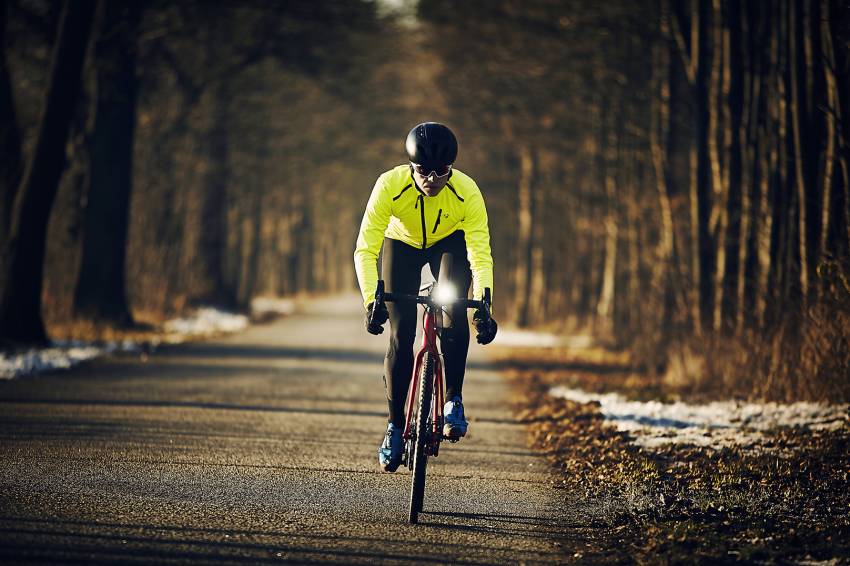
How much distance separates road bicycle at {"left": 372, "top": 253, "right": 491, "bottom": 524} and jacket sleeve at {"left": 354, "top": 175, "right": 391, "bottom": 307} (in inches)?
7.3

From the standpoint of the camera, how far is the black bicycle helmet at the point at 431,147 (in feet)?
21.4

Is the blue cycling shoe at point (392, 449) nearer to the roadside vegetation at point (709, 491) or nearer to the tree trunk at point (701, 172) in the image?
the roadside vegetation at point (709, 491)

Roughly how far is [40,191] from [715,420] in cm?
992

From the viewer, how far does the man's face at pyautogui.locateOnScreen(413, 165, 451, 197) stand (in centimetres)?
664

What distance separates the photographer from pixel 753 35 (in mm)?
15406

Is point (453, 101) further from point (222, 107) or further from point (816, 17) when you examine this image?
point (816, 17)

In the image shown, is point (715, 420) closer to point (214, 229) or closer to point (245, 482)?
point (245, 482)

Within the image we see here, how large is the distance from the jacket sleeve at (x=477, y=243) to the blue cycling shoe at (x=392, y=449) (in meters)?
0.95

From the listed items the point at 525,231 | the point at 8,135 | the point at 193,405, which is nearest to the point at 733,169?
the point at 193,405

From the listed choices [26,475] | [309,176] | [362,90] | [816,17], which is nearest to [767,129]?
[816,17]

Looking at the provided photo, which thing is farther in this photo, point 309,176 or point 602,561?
point 309,176

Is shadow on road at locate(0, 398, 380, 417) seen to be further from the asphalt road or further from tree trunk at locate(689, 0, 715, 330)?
tree trunk at locate(689, 0, 715, 330)

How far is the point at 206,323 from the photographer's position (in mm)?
27656

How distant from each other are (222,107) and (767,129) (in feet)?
61.1
